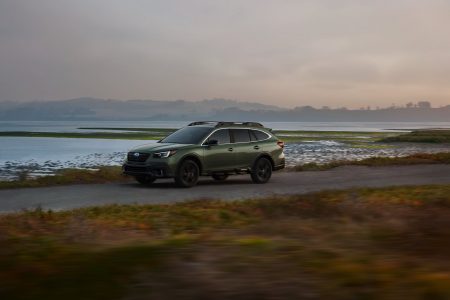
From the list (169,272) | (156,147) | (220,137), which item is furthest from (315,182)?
(169,272)

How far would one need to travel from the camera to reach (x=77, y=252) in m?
5.61

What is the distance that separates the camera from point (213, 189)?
1905 centimetres

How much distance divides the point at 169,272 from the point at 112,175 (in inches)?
669

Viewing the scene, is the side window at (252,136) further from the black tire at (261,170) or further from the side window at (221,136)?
the side window at (221,136)

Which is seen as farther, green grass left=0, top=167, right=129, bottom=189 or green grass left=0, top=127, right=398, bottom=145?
green grass left=0, top=127, right=398, bottom=145

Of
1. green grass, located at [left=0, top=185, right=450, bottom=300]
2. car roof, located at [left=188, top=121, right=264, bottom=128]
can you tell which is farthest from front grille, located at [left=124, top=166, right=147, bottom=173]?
green grass, located at [left=0, top=185, right=450, bottom=300]

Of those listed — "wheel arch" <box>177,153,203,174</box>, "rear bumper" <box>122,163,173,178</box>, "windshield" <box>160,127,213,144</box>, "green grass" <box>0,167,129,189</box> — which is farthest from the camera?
"windshield" <box>160,127,213,144</box>

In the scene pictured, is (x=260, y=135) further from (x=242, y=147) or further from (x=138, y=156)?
(x=138, y=156)

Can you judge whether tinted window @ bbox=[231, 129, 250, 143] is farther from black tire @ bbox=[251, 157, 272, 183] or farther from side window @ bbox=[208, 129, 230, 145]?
black tire @ bbox=[251, 157, 272, 183]

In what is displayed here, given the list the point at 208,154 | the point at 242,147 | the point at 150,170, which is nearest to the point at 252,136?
the point at 242,147

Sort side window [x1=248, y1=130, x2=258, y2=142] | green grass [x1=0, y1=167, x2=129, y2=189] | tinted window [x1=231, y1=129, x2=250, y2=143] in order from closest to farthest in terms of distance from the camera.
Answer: green grass [x1=0, y1=167, x2=129, y2=189] < tinted window [x1=231, y1=129, x2=250, y2=143] < side window [x1=248, y1=130, x2=258, y2=142]

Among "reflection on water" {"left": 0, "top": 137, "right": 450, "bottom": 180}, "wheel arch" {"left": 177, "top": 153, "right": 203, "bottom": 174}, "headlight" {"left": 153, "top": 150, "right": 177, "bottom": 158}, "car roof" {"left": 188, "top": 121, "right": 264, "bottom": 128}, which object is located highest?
"car roof" {"left": 188, "top": 121, "right": 264, "bottom": 128}

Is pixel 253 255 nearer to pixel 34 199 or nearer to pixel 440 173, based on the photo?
pixel 34 199

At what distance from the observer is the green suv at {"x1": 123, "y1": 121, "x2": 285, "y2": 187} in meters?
19.0
